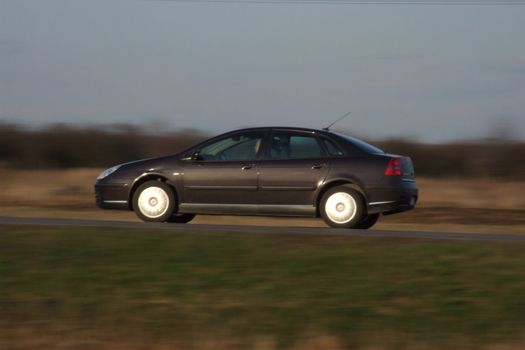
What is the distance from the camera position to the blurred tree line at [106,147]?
32.3m

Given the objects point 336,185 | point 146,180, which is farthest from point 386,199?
point 146,180

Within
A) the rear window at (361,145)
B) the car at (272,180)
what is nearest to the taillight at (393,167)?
the car at (272,180)

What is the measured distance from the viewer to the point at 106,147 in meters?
34.2

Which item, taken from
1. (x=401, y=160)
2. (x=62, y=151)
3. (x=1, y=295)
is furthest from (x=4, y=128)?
(x=1, y=295)

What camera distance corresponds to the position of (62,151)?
114ft

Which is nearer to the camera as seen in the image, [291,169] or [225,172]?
[291,169]

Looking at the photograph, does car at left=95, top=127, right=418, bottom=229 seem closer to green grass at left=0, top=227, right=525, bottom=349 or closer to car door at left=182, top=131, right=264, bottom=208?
car door at left=182, top=131, right=264, bottom=208

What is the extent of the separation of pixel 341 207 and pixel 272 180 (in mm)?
1079

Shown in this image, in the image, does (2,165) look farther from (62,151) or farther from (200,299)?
(200,299)

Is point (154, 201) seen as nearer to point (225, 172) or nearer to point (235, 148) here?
point (225, 172)

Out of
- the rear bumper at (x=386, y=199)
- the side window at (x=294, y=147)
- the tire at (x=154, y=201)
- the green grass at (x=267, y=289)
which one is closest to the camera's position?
the green grass at (x=267, y=289)

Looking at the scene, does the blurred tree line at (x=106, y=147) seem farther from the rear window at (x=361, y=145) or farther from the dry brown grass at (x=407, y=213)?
the rear window at (x=361, y=145)

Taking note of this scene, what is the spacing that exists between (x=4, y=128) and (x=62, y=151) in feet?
7.17

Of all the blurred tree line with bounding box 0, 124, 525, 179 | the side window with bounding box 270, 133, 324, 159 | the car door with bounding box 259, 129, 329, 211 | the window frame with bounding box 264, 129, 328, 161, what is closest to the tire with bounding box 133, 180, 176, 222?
the car door with bounding box 259, 129, 329, 211
